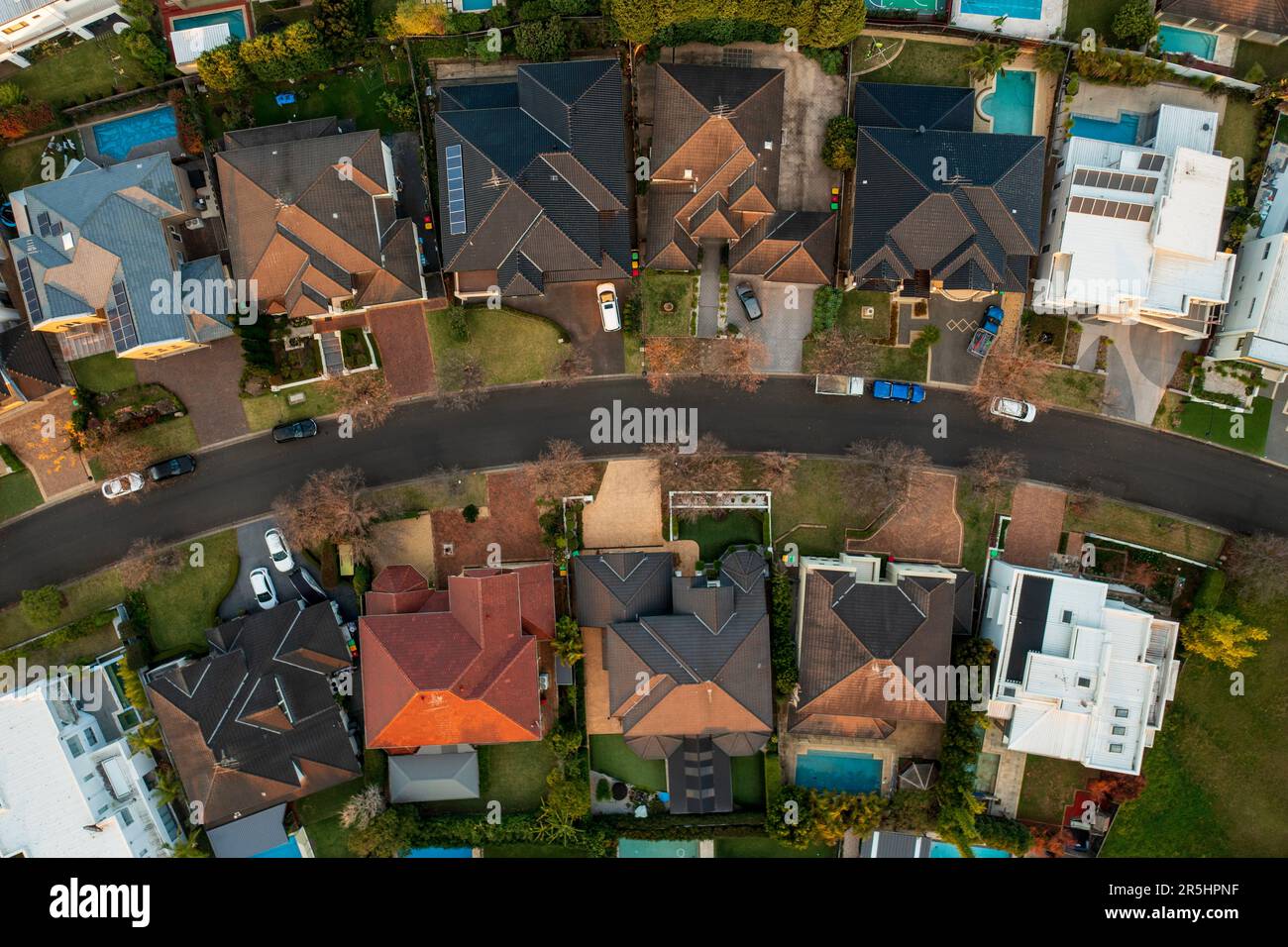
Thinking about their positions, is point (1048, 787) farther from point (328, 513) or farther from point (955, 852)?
point (328, 513)

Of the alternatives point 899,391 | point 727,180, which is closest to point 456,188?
point 727,180

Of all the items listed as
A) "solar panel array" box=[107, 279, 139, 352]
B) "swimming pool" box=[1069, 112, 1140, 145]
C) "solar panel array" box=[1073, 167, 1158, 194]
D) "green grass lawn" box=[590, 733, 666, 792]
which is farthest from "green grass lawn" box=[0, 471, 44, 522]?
"swimming pool" box=[1069, 112, 1140, 145]

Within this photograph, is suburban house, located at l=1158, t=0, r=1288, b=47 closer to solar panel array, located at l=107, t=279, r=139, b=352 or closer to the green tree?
the green tree

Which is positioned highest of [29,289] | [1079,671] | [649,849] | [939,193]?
[939,193]

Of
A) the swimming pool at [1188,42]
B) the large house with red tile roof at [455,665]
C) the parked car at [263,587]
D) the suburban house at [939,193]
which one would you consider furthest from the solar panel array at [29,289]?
the swimming pool at [1188,42]

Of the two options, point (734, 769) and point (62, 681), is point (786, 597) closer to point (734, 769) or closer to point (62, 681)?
point (734, 769)
